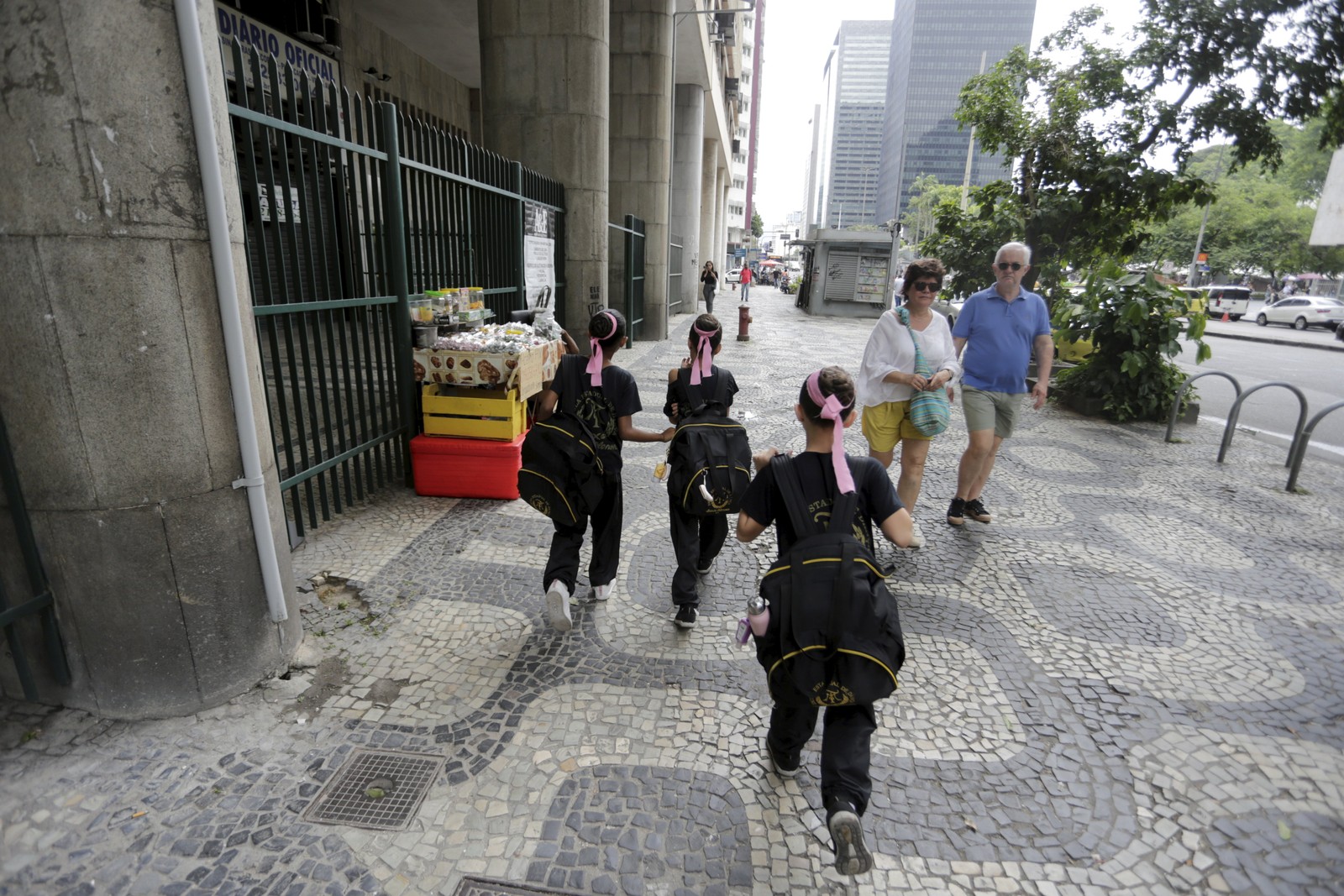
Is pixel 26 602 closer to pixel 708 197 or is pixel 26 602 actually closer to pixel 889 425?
pixel 889 425

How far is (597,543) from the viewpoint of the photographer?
12.6 feet

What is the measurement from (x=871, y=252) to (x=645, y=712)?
2411cm

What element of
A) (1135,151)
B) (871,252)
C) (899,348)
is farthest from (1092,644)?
(871,252)

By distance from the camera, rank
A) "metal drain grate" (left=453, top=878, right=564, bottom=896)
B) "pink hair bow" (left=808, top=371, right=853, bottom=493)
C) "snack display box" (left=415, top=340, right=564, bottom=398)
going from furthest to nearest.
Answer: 1. "snack display box" (left=415, top=340, right=564, bottom=398)
2. "pink hair bow" (left=808, top=371, right=853, bottom=493)
3. "metal drain grate" (left=453, top=878, right=564, bottom=896)

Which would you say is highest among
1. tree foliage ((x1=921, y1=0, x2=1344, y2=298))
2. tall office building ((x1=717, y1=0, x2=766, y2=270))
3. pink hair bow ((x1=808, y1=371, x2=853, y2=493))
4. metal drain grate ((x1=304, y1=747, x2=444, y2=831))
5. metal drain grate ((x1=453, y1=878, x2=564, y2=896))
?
tall office building ((x1=717, y1=0, x2=766, y2=270))

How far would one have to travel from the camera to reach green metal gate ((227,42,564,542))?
4.02 meters

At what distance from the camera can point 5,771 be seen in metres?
2.54

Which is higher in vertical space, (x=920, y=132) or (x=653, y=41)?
(x=920, y=132)

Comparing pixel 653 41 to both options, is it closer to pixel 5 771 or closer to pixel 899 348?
pixel 899 348

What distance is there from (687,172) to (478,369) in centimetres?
2147

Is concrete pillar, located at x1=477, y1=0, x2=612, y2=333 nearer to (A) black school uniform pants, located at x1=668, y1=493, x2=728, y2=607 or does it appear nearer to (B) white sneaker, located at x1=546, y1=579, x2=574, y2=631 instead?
(A) black school uniform pants, located at x1=668, y1=493, x2=728, y2=607

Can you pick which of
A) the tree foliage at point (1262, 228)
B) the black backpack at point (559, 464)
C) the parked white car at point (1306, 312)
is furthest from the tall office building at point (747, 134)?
the black backpack at point (559, 464)

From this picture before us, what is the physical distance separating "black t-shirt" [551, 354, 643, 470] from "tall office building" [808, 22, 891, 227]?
189 meters

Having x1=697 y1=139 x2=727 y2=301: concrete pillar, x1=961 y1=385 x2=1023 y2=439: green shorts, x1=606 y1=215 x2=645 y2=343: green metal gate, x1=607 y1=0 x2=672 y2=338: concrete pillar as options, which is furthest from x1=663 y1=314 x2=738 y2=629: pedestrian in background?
x1=697 y1=139 x2=727 y2=301: concrete pillar
